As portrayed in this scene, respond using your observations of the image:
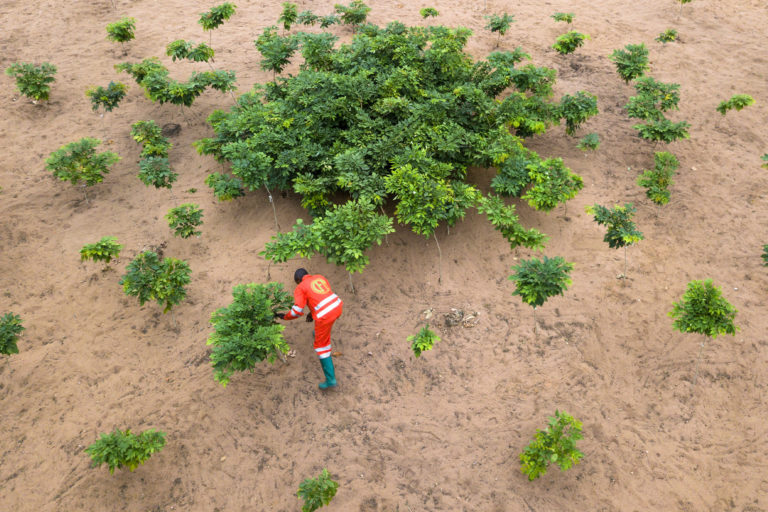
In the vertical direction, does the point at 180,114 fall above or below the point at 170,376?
above

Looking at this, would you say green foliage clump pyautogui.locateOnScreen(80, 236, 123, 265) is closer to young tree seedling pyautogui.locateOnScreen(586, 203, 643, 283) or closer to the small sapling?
the small sapling

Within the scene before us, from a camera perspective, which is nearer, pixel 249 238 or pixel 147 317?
pixel 147 317

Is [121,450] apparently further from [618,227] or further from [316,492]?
[618,227]

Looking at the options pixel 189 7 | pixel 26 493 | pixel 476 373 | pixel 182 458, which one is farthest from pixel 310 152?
pixel 189 7

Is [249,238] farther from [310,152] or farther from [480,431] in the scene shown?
[480,431]

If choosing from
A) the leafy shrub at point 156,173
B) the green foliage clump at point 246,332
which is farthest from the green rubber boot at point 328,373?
the leafy shrub at point 156,173

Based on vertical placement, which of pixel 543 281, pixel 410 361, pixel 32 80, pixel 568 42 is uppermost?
pixel 32 80

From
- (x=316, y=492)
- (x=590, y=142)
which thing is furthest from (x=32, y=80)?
(x=590, y=142)
